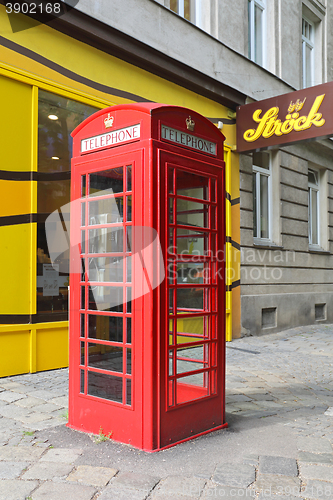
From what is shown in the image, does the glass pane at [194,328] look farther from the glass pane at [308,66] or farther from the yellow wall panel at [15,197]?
the glass pane at [308,66]

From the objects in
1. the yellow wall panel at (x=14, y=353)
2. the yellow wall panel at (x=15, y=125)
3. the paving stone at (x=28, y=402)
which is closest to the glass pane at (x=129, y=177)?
the paving stone at (x=28, y=402)

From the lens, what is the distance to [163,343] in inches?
133

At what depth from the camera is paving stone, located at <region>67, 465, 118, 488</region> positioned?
288 centimetres

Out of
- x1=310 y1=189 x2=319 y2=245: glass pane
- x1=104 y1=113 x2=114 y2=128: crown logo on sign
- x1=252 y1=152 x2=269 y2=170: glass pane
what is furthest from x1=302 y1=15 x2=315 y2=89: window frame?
x1=104 y1=113 x2=114 y2=128: crown logo on sign

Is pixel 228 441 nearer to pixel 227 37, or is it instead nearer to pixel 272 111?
pixel 272 111

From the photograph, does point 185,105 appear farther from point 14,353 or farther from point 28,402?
point 28,402

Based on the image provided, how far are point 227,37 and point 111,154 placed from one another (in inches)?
275

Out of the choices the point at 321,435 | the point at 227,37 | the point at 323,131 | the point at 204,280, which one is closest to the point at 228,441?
the point at 321,435

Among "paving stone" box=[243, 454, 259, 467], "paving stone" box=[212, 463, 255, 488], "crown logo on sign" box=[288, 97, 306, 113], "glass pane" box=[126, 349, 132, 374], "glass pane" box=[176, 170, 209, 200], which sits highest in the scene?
"crown logo on sign" box=[288, 97, 306, 113]

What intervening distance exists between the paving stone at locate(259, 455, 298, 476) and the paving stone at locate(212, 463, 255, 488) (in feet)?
0.31

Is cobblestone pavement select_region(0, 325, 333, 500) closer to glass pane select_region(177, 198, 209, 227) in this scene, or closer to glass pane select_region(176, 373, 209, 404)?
glass pane select_region(176, 373, 209, 404)

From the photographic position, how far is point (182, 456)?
3270 millimetres

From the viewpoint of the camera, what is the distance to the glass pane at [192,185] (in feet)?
11.8

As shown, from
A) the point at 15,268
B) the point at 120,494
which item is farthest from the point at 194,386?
the point at 15,268
